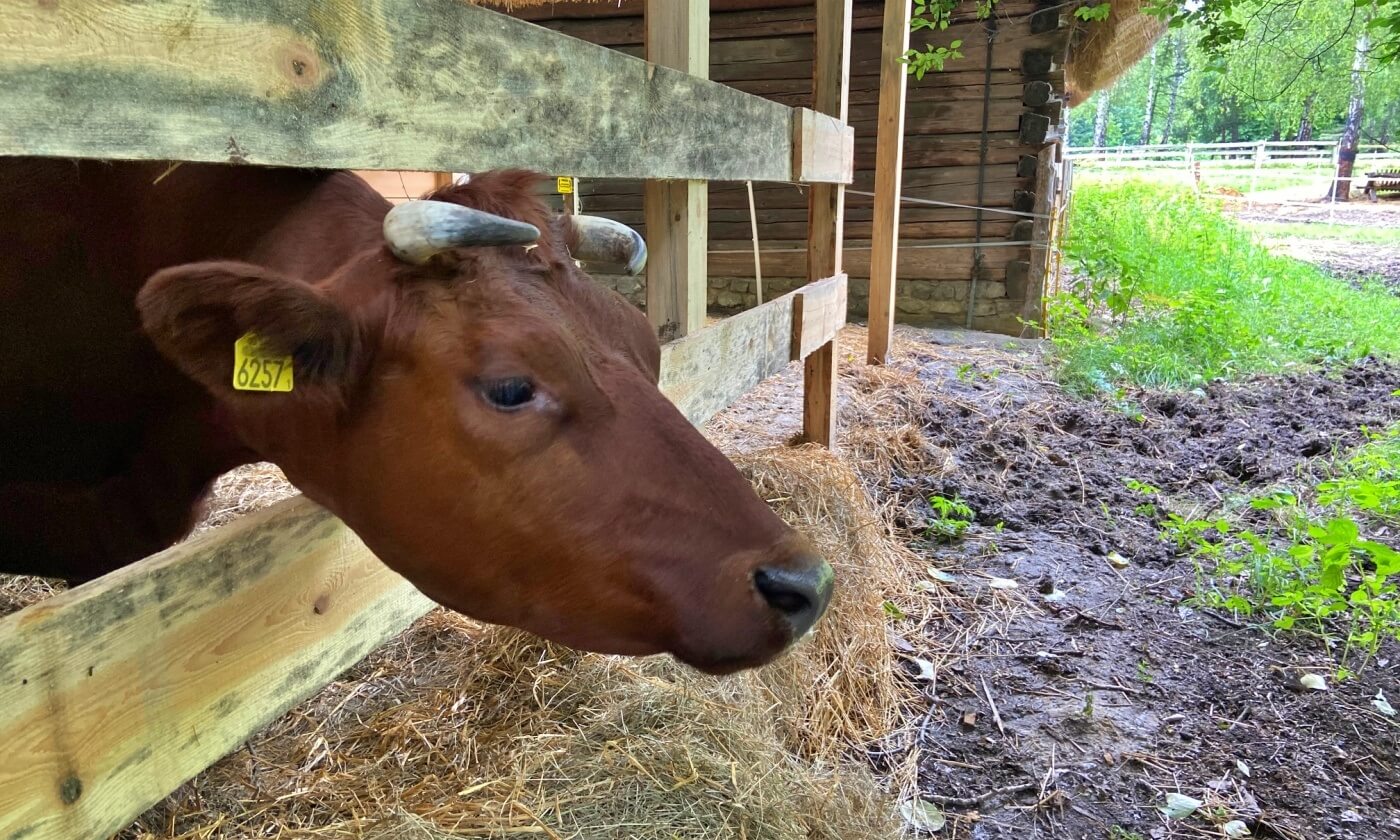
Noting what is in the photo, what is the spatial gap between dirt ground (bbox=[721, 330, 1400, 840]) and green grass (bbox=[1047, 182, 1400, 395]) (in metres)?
1.30

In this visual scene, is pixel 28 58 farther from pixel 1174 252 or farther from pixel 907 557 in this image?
pixel 1174 252

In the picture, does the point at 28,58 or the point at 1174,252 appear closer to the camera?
the point at 28,58

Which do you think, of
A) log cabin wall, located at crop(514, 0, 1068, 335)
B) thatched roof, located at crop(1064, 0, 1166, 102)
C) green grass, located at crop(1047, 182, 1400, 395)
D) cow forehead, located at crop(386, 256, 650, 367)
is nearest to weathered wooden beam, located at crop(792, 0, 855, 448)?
cow forehead, located at crop(386, 256, 650, 367)

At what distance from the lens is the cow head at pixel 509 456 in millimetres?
1507

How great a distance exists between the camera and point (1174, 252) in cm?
1122

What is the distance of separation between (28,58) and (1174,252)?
12243 mm

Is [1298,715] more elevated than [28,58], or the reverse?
[28,58]

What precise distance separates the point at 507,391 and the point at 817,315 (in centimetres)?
311

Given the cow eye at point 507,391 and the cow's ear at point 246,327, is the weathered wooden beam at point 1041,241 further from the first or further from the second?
the cow's ear at point 246,327

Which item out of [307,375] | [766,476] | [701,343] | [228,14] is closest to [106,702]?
[307,375]

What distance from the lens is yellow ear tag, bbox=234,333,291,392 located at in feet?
4.91

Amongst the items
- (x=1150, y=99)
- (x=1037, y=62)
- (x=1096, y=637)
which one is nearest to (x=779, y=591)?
(x=1096, y=637)

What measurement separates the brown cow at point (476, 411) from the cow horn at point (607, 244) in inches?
8.4

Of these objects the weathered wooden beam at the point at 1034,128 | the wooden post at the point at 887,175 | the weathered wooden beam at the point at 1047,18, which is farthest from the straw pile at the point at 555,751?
the weathered wooden beam at the point at 1047,18
